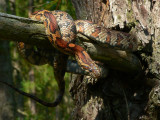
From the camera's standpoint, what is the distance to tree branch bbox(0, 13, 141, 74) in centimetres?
291

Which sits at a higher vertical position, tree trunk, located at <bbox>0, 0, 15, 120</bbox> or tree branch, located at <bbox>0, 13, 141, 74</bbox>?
tree branch, located at <bbox>0, 13, 141, 74</bbox>

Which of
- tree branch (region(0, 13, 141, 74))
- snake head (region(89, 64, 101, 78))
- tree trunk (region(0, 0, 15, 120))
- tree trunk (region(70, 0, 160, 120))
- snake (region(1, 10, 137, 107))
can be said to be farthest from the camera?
tree trunk (region(0, 0, 15, 120))

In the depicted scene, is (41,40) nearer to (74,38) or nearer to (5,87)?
(74,38)

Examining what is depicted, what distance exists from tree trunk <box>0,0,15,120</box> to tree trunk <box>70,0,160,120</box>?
3.06 m

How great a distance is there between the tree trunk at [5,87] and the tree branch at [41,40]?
152 inches

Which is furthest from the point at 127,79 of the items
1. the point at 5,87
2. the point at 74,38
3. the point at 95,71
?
the point at 5,87

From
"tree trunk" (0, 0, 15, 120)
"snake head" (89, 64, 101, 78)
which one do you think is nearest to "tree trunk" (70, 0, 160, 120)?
"snake head" (89, 64, 101, 78)

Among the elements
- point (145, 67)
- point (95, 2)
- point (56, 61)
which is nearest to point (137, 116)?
point (145, 67)

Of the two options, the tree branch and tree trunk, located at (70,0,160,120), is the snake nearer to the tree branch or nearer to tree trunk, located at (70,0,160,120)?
the tree branch

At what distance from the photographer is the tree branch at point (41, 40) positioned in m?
2.91

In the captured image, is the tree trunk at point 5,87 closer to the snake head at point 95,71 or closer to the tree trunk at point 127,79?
the tree trunk at point 127,79

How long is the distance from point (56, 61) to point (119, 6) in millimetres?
1519

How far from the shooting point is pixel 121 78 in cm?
428

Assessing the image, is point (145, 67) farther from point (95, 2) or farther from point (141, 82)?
point (95, 2)
